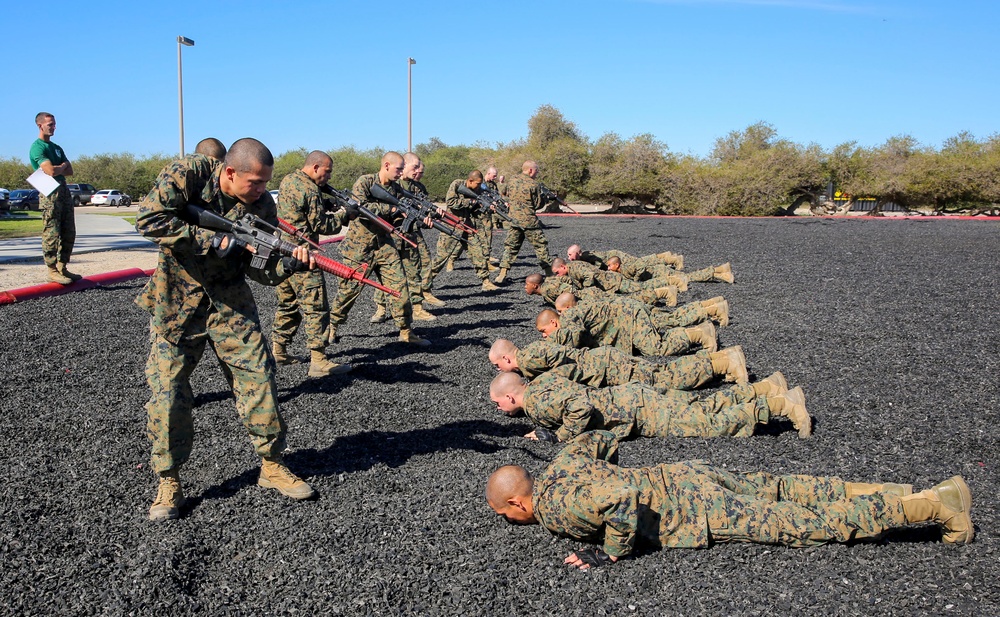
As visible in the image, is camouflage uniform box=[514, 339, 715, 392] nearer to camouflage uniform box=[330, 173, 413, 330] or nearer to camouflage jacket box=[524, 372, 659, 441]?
camouflage jacket box=[524, 372, 659, 441]

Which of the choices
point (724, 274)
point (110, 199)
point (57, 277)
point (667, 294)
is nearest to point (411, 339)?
point (667, 294)

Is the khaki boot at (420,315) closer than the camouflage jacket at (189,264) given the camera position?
No

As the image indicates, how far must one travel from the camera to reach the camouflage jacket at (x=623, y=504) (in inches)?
130

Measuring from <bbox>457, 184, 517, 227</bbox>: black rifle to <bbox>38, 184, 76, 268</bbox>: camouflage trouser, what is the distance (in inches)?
237

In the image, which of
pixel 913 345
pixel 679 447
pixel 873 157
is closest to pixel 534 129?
pixel 873 157

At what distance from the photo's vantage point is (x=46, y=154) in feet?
30.5

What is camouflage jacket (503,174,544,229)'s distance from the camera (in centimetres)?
1192

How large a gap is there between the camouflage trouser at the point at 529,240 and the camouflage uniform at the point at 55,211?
631cm

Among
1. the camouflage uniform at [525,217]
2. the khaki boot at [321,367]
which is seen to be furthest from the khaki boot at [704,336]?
the camouflage uniform at [525,217]

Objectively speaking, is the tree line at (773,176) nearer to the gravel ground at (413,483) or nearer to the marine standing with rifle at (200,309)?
the gravel ground at (413,483)

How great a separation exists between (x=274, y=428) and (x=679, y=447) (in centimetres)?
248

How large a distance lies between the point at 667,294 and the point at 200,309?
265 inches

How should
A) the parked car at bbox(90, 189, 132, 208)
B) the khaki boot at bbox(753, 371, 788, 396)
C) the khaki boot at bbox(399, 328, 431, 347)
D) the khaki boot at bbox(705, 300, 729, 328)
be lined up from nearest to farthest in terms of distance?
the khaki boot at bbox(753, 371, 788, 396) < the khaki boot at bbox(399, 328, 431, 347) < the khaki boot at bbox(705, 300, 729, 328) < the parked car at bbox(90, 189, 132, 208)

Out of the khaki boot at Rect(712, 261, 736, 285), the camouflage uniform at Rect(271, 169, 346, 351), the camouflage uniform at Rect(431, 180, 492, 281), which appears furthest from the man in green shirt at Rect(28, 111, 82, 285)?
the khaki boot at Rect(712, 261, 736, 285)
